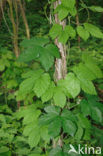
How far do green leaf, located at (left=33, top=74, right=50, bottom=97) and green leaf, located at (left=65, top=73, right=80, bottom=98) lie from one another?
0.39 feet

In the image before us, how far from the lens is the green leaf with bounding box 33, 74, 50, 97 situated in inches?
39.4

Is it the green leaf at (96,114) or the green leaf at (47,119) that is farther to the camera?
the green leaf at (96,114)

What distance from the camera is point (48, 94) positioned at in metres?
1.03

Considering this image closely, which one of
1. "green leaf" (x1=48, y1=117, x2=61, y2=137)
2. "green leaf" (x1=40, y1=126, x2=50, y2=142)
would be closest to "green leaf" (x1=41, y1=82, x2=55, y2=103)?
"green leaf" (x1=48, y1=117, x2=61, y2=137)

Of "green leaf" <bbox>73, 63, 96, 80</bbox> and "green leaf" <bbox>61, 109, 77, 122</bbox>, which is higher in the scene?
"green leaf" <bbox>73, 63, 96, 80</bbox>

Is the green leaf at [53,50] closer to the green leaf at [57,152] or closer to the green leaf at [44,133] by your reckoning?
the green leaf at [44,133]

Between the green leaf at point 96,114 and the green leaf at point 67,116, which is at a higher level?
the green leaf at point 67,116

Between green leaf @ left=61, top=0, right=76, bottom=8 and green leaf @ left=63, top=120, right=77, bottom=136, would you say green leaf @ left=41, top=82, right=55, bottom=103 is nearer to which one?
green leaf @ left=63, top=120, right=77, bottom=136

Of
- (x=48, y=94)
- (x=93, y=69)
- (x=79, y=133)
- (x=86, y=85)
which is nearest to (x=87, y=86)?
(x=86, y=85)

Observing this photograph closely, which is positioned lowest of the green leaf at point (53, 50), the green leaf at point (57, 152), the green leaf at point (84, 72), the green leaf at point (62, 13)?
the green leaf at point (57, 152)

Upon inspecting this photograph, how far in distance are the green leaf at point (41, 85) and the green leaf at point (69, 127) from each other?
22cm

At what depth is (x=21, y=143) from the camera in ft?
5.58

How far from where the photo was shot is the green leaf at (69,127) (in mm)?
970

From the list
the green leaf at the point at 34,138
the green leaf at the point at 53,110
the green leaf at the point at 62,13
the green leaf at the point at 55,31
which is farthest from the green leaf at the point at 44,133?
the green leaf at the point at 62,13
